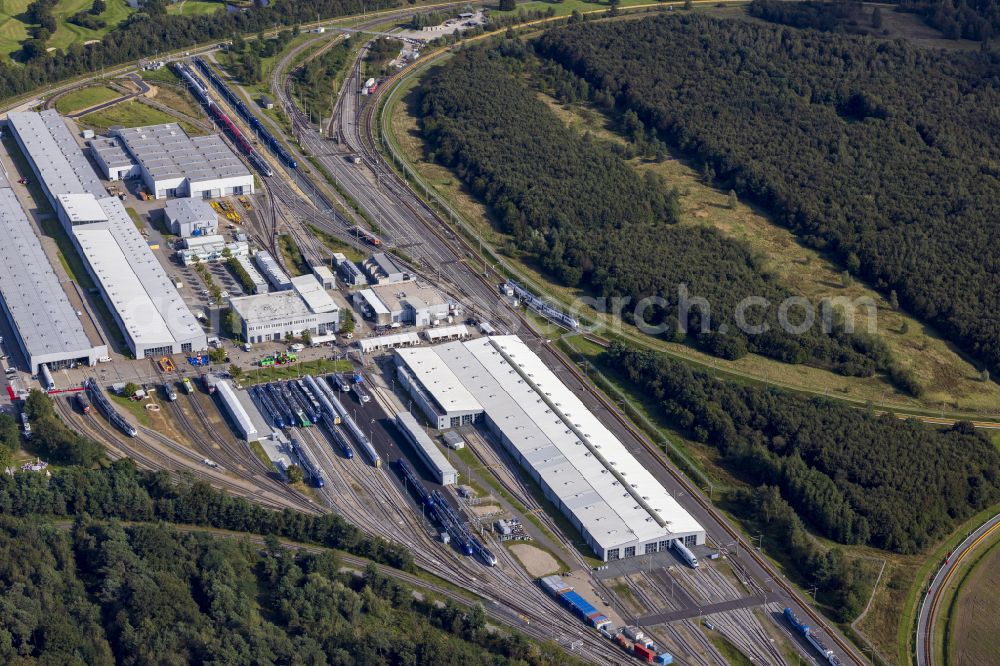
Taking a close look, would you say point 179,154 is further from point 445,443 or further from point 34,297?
point 445,443

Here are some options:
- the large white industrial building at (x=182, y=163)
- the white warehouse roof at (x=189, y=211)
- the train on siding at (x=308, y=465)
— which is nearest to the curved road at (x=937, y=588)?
the train on siding at (x=308, y=465)

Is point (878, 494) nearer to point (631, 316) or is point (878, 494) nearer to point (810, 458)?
point (810, 458)

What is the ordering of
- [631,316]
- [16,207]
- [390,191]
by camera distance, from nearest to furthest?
[631,316], [16,207], [390,191]

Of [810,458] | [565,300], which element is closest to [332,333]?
[565,300]

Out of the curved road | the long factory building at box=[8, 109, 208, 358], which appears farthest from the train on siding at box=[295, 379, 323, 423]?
the curved road

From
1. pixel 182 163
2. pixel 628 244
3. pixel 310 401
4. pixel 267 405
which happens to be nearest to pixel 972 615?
pixel 310 401
